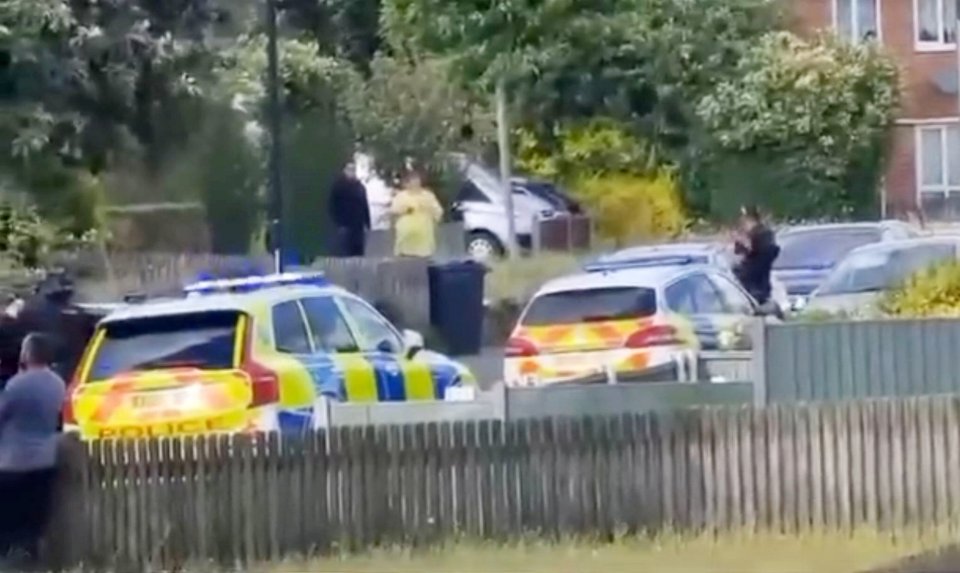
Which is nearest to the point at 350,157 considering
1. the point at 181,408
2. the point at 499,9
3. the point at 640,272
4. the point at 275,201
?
the point at 499,9

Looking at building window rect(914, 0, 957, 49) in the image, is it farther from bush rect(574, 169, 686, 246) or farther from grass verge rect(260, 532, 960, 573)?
grass verge rect(260, 532, 960, 573)

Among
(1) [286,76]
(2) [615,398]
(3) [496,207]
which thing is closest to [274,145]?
(2) [615,398]

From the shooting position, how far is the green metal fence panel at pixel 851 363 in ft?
70.3

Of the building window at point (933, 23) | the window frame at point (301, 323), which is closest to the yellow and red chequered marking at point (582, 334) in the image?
the window frame at point (301, 323)

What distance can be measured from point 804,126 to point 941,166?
5030mm

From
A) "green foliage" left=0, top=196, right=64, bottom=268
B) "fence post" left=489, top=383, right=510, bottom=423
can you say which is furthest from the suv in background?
"fence post" left=489, top=383, right=510, bottom=423

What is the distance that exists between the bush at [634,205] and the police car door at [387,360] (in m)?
26.2

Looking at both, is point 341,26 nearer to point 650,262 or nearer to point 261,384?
point 650,262

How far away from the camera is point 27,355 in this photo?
55.6 feet

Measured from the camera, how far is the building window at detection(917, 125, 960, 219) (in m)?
51.6

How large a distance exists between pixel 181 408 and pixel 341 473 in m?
2.46

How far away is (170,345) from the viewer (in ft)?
64.1

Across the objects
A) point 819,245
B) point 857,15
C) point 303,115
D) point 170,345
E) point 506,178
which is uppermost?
point 857,15

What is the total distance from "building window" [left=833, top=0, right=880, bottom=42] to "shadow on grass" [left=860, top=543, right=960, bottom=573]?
37.7m
